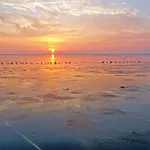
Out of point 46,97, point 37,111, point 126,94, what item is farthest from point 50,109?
point 126,94

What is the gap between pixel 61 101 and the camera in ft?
84.6

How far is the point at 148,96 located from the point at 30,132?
52.4ft

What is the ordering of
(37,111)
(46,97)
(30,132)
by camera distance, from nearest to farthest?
(30,132), (37,111), (46,97)

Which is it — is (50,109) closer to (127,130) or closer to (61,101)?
(61,101)

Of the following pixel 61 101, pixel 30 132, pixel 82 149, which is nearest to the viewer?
pixel 82 149

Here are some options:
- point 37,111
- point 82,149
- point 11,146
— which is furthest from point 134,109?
point 11,146

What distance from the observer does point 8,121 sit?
61.4 feet

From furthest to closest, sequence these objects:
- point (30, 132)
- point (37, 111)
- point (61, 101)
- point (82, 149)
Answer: point (61, 101), point (37, 111), point (30, 132), point (82, 149)

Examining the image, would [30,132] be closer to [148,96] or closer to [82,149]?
[82,149]

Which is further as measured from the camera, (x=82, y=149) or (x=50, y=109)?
(x=50, y=109)

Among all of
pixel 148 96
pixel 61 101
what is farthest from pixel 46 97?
pixel 148 96

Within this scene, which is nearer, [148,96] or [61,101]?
[61,101]

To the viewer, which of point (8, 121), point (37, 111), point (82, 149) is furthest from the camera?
point (37, 111)

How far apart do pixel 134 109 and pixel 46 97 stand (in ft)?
32.7
